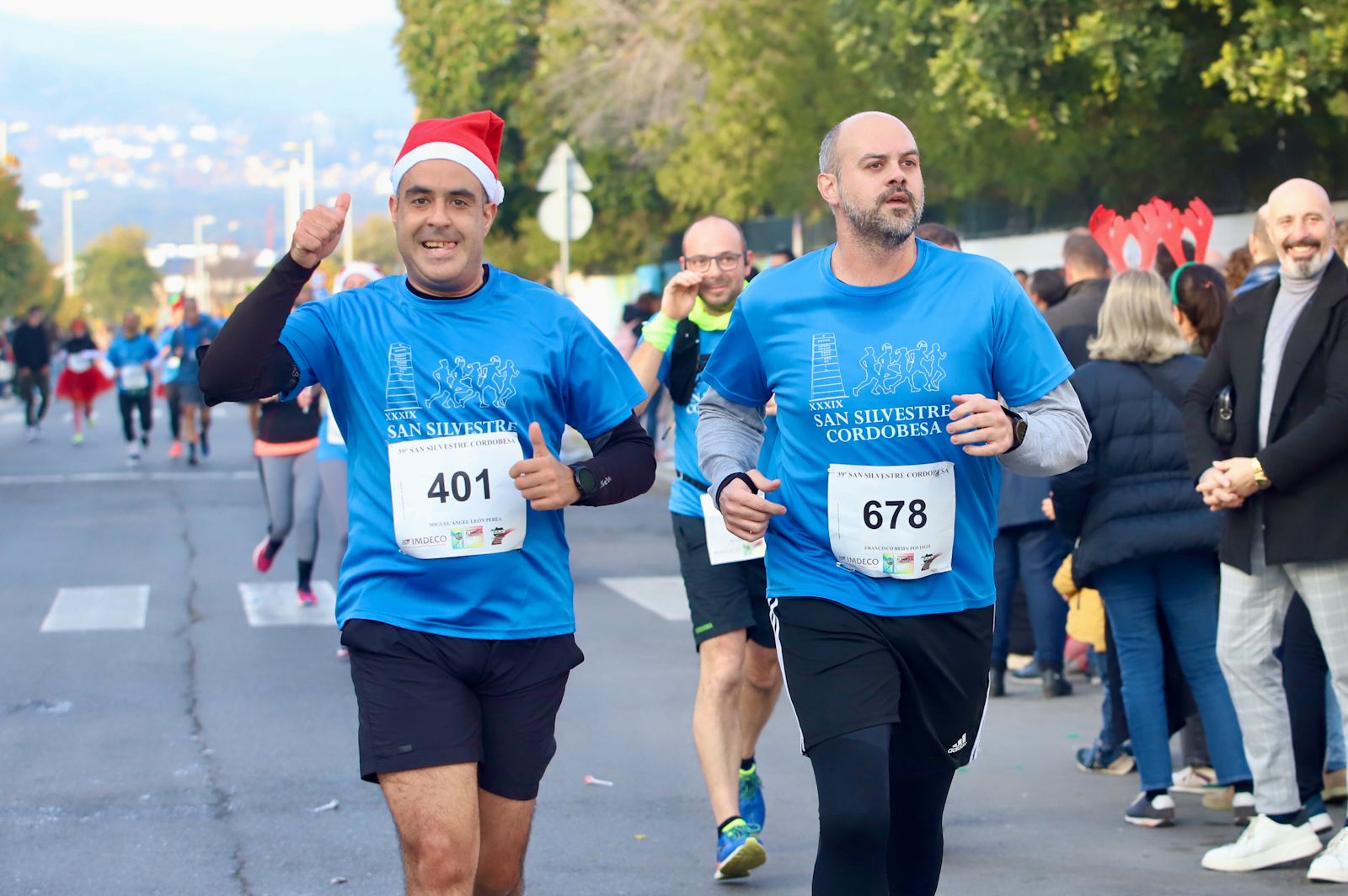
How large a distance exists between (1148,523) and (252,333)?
3.77 m

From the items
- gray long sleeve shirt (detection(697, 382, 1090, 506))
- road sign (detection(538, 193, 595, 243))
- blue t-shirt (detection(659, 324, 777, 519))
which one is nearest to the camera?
gray long sleeve shirt (detection(697, 382, 1090, 506))

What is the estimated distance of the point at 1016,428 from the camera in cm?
408

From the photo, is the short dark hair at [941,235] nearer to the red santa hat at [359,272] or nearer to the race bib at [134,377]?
the red santa hat at [359,272]

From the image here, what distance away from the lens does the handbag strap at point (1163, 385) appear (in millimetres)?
6645

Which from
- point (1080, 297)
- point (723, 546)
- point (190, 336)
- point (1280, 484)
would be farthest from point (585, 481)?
point (190, 336)

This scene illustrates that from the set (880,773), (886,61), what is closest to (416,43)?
(886,61)

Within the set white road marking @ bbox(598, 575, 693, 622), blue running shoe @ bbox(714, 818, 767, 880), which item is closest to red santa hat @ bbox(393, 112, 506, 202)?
blue running shoe @ bbox(714, 818, 767, 880)

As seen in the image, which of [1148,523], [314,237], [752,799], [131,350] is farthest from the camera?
[131,350]

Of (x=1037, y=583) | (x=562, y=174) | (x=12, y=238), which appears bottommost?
(x=1037, y=583)

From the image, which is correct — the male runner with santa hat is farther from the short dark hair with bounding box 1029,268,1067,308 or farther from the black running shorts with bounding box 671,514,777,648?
the short dark hair with bounding box 1029,268,1067,308

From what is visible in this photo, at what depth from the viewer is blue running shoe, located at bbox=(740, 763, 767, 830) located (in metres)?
6.20

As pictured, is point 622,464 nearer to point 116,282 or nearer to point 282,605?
point 282,605

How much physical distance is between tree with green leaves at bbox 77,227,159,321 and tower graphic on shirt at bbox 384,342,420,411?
158020 millimetres

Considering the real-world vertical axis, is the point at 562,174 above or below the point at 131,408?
above
